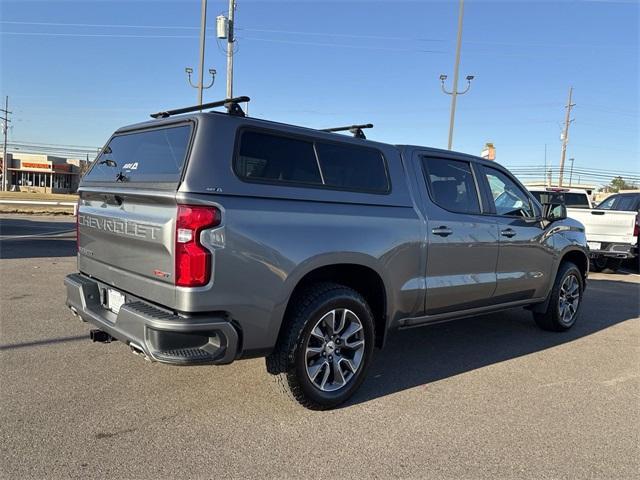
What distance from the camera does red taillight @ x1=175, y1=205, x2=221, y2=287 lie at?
297cm

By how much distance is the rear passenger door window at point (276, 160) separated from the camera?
327 centimetres

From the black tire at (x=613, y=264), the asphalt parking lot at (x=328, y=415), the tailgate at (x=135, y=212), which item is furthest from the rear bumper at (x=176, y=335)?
the black tire at (x=613, y=264)

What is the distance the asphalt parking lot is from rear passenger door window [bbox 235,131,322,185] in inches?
64.6

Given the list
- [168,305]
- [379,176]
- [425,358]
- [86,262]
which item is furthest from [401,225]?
[86,262]

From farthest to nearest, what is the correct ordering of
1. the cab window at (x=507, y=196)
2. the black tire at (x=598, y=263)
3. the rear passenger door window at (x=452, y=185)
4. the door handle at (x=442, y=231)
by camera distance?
the black tire at (x=598, y=263), the cab window at (x=507, y=196), the rear passenger door window at (x=452, y=185), the door handle at (x=442, y=231)

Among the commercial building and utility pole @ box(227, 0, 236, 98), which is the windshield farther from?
the commercial building

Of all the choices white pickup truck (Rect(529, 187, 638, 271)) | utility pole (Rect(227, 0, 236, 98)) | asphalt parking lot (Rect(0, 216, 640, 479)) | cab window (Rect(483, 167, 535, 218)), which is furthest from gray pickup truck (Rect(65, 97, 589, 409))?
utility pole (Rect(227, 0, 236, 98))

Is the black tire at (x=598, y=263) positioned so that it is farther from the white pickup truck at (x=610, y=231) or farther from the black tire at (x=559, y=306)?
the black tire at (x=559, y=306)

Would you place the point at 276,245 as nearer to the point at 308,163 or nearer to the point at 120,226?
the point at 308,163

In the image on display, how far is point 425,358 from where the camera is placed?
16.2 feet

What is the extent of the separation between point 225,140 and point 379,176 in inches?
55.1

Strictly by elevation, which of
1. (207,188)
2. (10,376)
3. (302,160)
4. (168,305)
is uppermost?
(302,160)

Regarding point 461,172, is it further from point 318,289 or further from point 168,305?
point 168,305

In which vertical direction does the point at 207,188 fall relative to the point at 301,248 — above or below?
above
